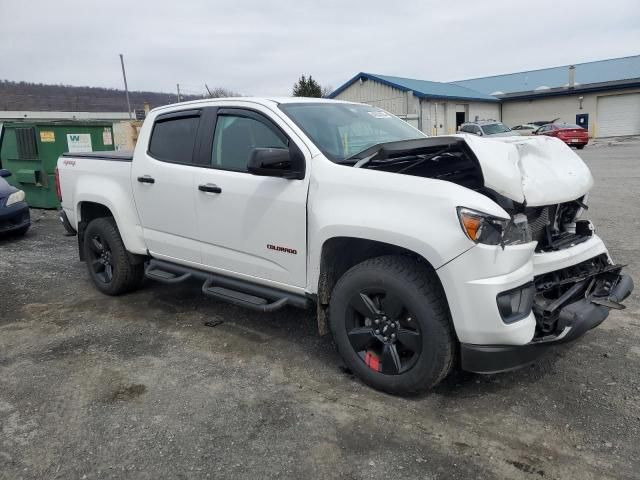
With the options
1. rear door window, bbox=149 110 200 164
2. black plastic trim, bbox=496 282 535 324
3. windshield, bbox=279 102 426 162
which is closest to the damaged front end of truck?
black plastic trim, bbox=496 282 535 324

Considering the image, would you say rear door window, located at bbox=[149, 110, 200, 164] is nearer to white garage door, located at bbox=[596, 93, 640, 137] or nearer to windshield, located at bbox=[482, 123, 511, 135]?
windshield, located at bbox=[482, 123, 511, 135]

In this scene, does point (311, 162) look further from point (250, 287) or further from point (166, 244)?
point (166, 244)

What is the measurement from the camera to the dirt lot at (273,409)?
2.79 meters

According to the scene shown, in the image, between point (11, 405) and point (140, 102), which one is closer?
point (11, 405)

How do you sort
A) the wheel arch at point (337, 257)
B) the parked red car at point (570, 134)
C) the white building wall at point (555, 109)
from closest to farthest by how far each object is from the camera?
the wheel arch at point (337, 257)
the parked red car at point (570, 134)
the white building wall at point (555, 109)

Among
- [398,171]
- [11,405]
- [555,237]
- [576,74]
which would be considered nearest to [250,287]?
[398,171]

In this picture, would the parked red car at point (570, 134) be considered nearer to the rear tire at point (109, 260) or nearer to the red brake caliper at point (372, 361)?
the rear tire at point (109, 260)

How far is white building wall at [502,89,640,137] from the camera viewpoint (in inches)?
1470

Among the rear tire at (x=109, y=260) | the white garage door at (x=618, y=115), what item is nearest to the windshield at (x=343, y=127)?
the rear tire at (x=109, y=260)

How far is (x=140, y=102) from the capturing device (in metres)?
46.7

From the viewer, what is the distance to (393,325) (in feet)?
10.9

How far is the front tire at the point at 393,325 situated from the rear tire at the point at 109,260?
8.91ft

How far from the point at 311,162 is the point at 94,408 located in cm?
211

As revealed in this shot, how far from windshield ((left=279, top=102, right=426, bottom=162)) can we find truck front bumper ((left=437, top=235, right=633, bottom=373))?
1.23 meters
